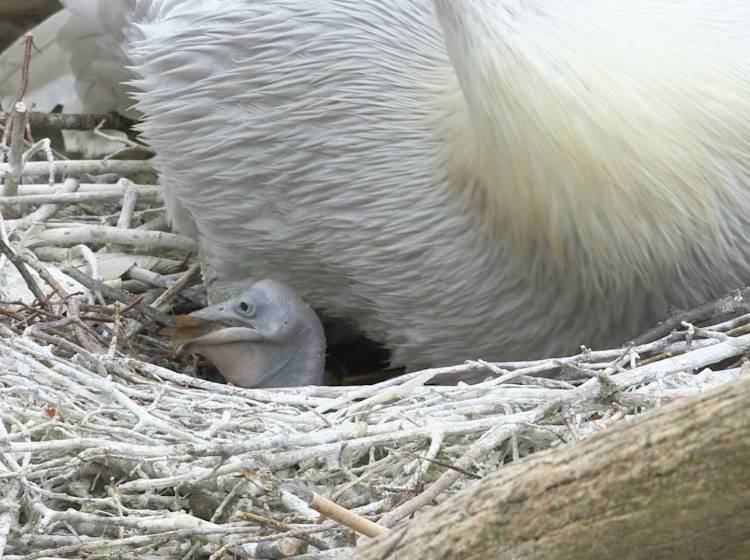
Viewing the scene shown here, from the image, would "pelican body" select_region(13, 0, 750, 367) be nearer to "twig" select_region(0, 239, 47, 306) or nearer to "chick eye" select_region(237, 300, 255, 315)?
"chick eye" select_region(237, 300, 255, 315)

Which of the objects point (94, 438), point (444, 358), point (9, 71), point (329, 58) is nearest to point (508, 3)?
point (329, 58)

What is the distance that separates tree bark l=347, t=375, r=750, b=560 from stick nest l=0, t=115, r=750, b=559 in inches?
12.7

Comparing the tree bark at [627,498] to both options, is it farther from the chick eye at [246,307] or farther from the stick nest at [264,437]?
the chick eye at [246,307]

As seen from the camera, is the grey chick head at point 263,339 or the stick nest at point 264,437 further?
the grey chick head at point 263,339

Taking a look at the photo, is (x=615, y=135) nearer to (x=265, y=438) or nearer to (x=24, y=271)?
(x=265, y=438)

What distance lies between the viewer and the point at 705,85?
3.09 m

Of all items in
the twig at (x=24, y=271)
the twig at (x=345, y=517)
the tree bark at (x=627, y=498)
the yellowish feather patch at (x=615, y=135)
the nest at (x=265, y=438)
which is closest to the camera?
the tree bark at (x=627, y=498)

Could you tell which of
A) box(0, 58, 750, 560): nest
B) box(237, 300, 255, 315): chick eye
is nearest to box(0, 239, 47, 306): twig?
box(0, 58, 750, 560): nest

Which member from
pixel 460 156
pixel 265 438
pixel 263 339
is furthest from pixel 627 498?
pixel 263 339

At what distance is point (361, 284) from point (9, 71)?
199cm

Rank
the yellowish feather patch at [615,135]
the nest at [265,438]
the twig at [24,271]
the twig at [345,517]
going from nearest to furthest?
the twig at [345,517] < the nest at [265,438] < the yellowish feather patch at [615,135] < the twig at [24,271]

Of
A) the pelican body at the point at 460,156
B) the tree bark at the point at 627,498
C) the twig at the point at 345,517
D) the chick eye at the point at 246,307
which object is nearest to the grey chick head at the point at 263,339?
the chick eye at the point at 246,307

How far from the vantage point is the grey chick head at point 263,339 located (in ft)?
11.9

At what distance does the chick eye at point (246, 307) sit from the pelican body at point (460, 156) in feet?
0.49
